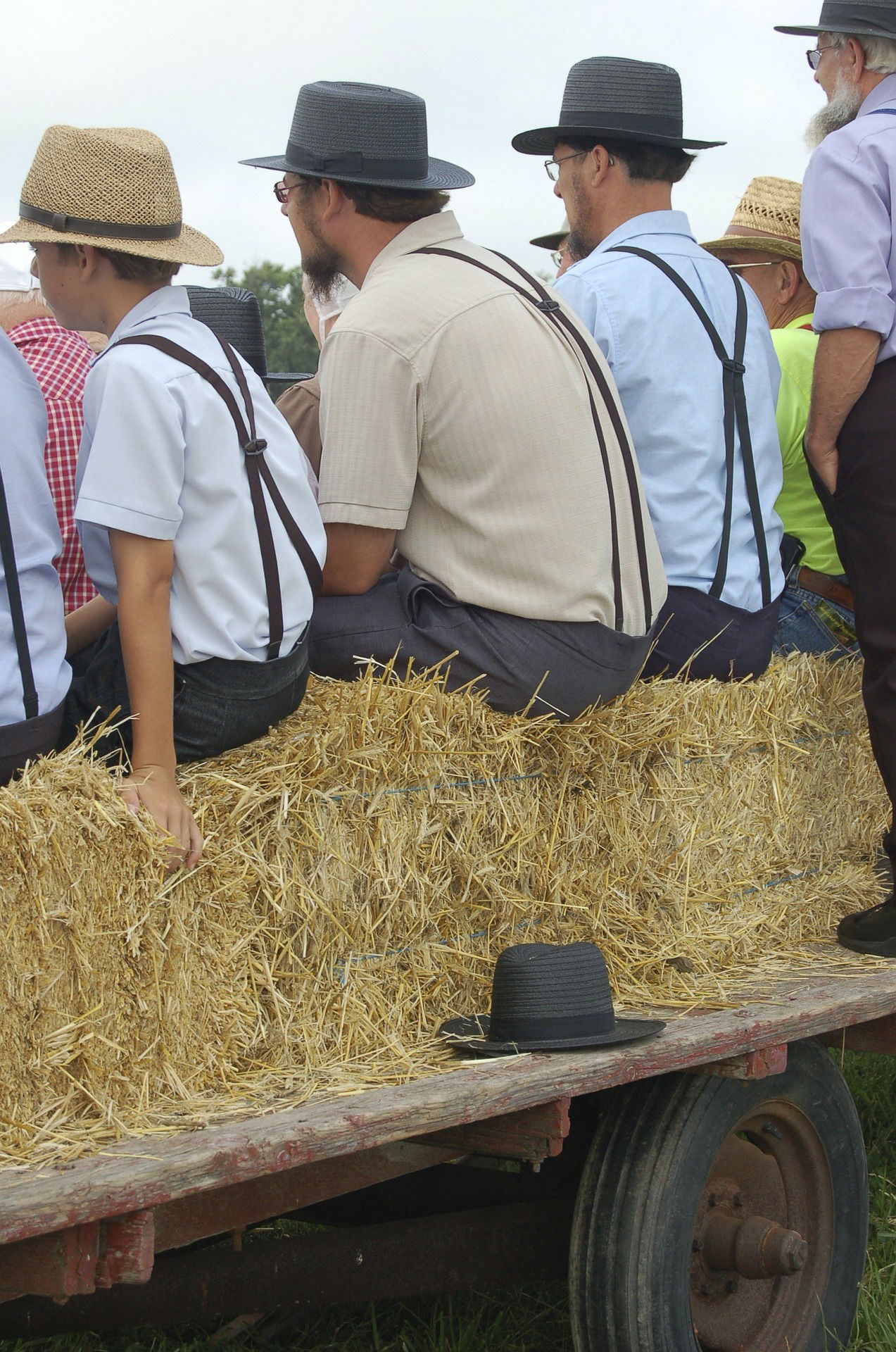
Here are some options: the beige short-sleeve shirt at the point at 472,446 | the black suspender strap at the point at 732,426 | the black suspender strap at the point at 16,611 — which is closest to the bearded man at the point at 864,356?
the black suspender strap at the point at 732,426

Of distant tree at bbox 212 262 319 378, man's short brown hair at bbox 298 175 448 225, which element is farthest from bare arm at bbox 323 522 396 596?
distant tree at bbox 212 262 319 378

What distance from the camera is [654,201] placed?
432 cm

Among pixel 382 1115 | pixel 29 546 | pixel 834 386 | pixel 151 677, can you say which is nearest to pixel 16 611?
pixel 29 546

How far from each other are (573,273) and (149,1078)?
2.35 meters

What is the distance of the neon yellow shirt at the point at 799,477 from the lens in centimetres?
441

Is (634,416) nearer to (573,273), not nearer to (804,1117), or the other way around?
(573,273)

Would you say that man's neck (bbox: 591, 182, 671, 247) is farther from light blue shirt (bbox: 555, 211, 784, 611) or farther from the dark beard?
the dark beard

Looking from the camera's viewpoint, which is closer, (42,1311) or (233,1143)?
→ (233,1143)

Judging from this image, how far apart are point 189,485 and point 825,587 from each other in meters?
2.20

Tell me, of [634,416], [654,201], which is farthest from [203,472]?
[654,201]

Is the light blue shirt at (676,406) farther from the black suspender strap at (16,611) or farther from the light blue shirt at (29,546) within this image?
the black suspender strap at (16,611)

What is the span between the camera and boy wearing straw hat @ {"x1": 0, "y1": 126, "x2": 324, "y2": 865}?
266cm

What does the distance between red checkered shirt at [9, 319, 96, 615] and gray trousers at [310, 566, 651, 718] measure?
53 centimetres

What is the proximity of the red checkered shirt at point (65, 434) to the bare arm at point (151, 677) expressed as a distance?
59cm
